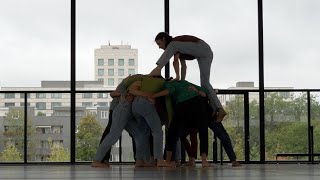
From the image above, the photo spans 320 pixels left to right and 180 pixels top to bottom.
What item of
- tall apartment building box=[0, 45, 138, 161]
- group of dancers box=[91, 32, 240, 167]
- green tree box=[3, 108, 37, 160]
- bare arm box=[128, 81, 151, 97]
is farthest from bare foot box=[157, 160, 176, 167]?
green tree box=[3, 108, 37, 160]

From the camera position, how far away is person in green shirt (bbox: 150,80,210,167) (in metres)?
6.93

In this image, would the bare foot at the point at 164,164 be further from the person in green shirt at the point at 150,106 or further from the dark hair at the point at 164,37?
the dark hair at the point at 164,37

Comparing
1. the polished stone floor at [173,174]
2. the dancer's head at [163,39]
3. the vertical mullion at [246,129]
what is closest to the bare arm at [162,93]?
the dancer's head at [163,39]

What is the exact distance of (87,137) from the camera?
40.7 feet

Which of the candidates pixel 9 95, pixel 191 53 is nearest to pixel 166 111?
pixel 191 53

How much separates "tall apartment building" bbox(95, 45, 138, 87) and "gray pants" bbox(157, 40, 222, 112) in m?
4.86

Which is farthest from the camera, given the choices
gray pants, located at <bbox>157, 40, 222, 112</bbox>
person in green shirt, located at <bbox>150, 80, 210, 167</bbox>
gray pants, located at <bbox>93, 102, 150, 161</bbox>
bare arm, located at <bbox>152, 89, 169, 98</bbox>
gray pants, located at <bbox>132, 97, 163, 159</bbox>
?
gray pants, located at <bbox>157, 40, 222, 112</bbox>

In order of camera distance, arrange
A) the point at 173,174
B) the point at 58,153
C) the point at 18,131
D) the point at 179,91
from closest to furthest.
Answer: the point at 173,174
the point at 179,91
the point at 58,153
the point at 18,131

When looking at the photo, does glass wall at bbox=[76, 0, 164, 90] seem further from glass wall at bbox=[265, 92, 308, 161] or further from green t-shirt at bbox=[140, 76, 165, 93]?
green t-shirt at bbox=[140, 76, 165, 93]

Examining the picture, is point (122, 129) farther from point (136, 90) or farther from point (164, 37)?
point (164, 37)

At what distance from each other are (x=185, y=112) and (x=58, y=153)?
5.92m

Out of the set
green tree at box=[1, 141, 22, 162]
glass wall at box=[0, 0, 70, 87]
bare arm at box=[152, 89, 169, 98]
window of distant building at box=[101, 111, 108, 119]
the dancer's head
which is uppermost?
glass wall at box=[0, 0, 70, 87]

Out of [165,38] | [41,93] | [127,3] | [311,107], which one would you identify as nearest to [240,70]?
[311,107]

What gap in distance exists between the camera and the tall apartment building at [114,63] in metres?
12.6
